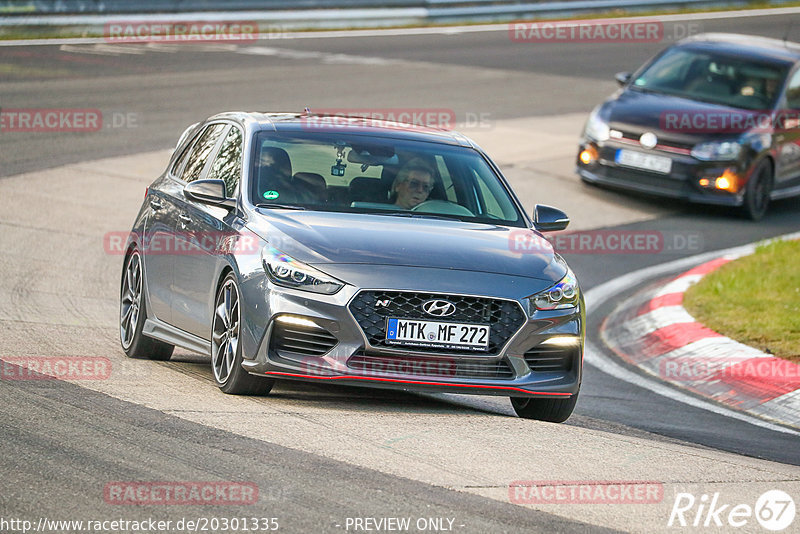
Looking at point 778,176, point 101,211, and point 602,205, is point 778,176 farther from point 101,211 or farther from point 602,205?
point 101,211

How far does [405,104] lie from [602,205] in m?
5.83

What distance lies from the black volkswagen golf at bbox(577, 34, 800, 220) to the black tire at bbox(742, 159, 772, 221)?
1cm

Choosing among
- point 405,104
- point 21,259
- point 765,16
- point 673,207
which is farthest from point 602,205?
point 765,16

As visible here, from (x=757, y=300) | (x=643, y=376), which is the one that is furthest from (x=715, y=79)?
(x=643, y=376)

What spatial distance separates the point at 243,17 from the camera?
2875 centimetres

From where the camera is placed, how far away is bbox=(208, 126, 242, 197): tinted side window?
8516mm

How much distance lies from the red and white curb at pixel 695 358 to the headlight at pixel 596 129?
14.7 feet

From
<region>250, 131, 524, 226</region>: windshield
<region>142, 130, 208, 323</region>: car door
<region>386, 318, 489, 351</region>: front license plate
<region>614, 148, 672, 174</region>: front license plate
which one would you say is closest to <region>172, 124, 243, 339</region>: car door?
<region>142, 130, 208, 323</region>: car door

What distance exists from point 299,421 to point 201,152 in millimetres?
2969

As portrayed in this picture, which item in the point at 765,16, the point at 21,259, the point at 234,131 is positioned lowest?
the point at 765,16

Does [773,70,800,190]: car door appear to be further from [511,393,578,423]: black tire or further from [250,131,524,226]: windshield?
[511,393,578,423]: black tire

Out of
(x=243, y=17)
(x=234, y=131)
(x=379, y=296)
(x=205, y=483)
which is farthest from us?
(x=243, y=17)

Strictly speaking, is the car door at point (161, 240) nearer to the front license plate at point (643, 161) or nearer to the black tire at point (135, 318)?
the black tire at point (135, 318)

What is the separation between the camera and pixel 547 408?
8.03 metres
